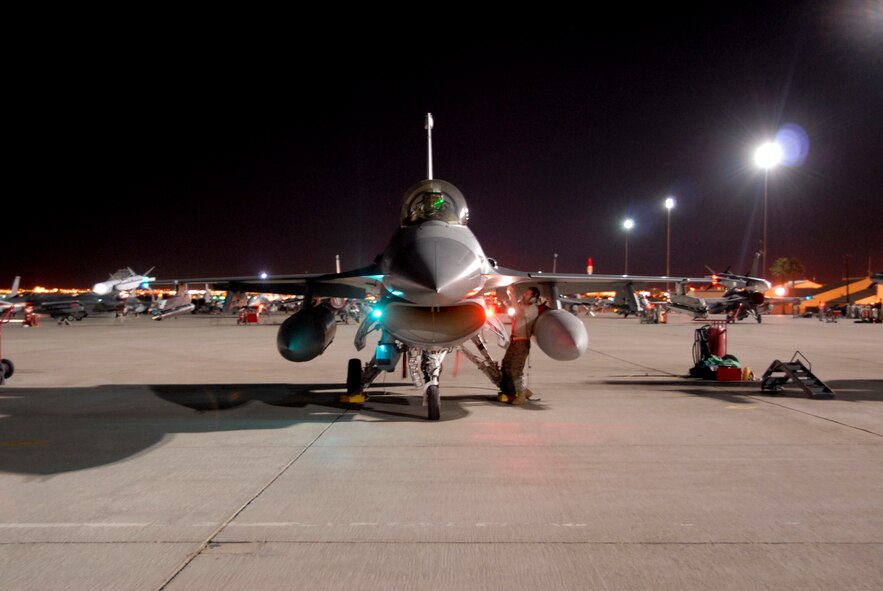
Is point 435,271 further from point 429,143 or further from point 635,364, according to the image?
point 635,364

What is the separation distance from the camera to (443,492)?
508cm

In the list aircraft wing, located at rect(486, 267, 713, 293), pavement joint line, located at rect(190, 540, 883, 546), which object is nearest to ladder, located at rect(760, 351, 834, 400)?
aircraft wing, located at rect(486, 267, 713, 293)

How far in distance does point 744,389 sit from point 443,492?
870 cm

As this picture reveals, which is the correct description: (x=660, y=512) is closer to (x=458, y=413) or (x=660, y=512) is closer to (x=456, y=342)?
(x=456, y=342)

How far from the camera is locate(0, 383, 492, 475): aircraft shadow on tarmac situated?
6578 millimetres

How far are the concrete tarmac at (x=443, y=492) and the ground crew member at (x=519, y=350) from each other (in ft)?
1.90

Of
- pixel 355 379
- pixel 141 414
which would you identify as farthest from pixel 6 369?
pixel 355 379

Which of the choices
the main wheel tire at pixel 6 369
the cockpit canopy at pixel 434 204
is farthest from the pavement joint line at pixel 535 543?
the main wheel tire at pixel 6 369

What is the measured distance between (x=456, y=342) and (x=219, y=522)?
13.3 ft

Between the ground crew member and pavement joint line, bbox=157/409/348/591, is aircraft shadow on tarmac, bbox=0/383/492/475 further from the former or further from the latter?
pavement joint line, bbox=157/409/348/591

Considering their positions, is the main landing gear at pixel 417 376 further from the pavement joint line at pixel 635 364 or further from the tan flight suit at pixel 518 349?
the pavement joint line at pixel 635 364

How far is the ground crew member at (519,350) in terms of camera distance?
9727 mm

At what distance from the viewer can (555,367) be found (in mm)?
15773

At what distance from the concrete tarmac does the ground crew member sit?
1.90 ft
